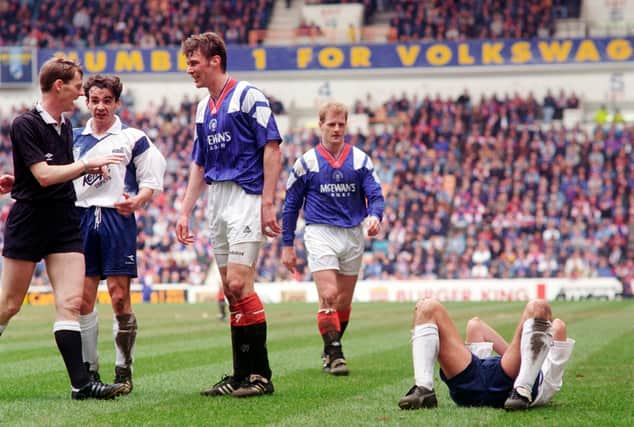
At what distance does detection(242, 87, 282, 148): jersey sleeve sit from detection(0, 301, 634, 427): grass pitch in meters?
1.93

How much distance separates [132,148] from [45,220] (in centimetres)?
122

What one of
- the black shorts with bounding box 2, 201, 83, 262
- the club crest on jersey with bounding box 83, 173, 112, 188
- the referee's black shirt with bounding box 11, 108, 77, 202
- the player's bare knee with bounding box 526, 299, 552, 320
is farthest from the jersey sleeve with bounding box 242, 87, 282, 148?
the player's bare knee with bounding box 526, 299, 552, 320

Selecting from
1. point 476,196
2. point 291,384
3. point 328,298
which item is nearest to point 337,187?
point 328,298

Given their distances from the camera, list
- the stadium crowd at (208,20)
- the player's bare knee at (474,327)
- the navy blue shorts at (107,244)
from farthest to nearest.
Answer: the stadium crowd at (208,20)
the navy blue shorts at (107,244)
the player's bare knee at (474,327)

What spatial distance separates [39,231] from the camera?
814 cm

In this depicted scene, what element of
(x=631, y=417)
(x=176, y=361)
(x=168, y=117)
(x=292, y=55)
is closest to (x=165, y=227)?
(x=168, y=117)

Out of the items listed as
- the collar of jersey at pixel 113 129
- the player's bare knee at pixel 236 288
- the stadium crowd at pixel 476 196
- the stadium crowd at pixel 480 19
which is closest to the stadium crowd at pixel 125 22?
the stadium crowd at pixel 476 196

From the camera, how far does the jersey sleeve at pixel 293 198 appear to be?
11.5m

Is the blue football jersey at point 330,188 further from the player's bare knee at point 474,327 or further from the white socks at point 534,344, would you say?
the white socks at point 534,344

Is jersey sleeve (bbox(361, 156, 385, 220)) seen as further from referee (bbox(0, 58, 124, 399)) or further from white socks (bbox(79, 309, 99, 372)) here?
referee (bbox(0, 58, 124, 399))

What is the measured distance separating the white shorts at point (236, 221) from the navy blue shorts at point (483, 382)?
2.04m

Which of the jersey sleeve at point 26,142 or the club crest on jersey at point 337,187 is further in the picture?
the club crest on jersey at point 337,187

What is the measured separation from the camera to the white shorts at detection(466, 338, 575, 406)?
7.28 meters

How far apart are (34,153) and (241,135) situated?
157 centimetres
